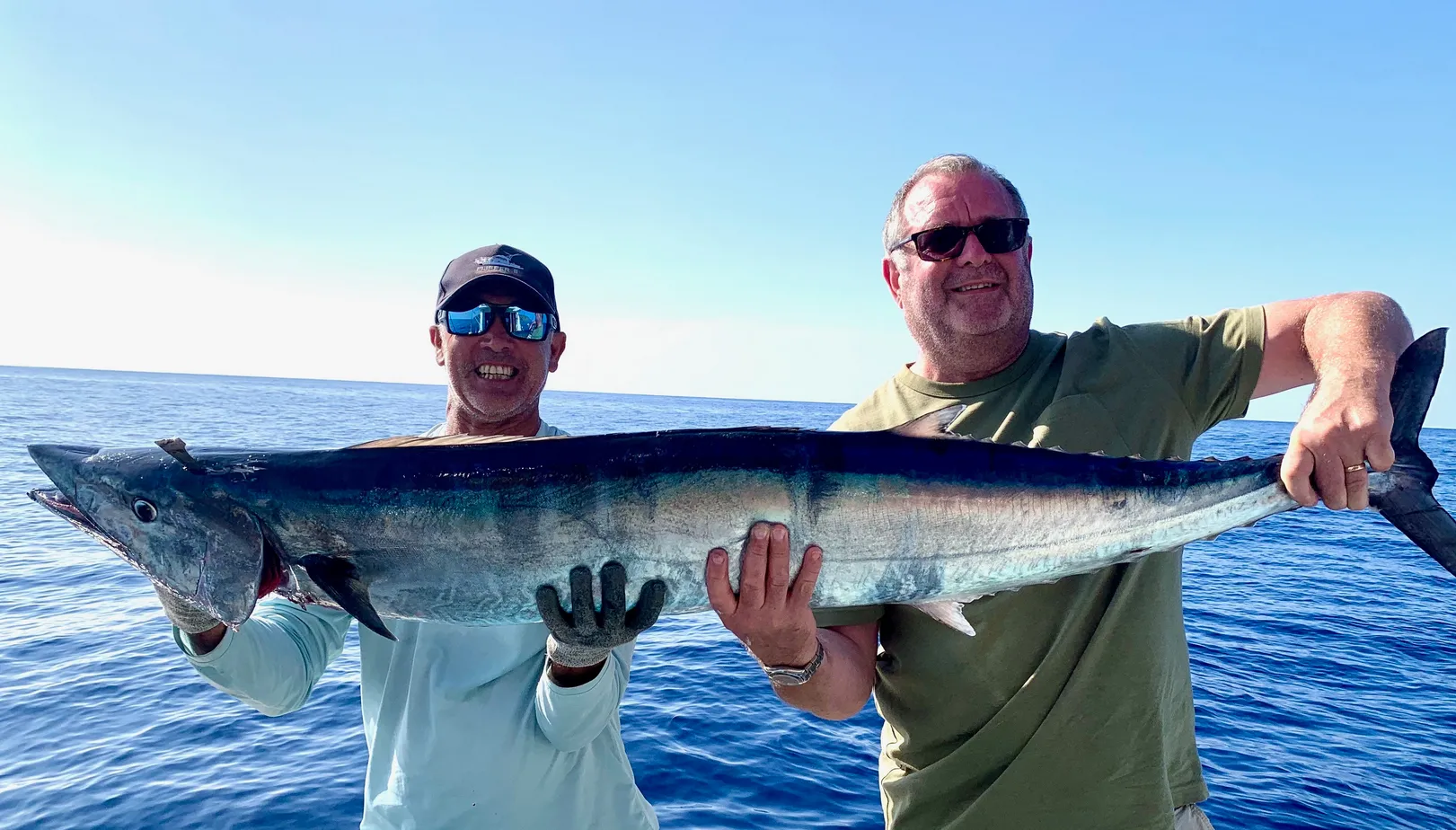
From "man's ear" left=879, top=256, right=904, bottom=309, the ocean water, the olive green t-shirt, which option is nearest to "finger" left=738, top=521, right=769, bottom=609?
the olive green t-shirt

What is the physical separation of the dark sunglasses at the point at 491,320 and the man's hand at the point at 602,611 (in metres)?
1.61

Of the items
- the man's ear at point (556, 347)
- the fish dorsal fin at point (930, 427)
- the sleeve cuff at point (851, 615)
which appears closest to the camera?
the fish dorsal fin at point (930, 427)

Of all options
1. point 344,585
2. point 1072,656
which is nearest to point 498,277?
point 344,585

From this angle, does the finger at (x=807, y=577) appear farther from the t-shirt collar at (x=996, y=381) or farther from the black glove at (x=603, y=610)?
the t-shirt collar at (x=996, y=381)

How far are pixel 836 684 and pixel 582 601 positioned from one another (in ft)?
3.81

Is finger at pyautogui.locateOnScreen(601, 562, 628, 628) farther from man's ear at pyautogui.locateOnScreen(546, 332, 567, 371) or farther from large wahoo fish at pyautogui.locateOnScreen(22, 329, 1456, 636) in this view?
man's ear at pyautogui.locateOnScreen(546, 332, 567, 371)

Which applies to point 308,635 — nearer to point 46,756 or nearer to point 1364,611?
point 46,756

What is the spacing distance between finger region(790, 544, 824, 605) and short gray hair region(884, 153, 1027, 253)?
1.72 m

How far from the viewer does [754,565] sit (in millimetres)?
2816

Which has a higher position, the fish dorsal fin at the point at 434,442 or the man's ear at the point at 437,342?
the man's ear at the point at 437,342

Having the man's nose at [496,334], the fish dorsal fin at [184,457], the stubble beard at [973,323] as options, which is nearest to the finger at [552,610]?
the fish dorsal fin at [184,457]

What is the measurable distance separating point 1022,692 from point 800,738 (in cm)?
A: 695

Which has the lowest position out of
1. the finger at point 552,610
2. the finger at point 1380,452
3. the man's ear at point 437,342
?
the finger at point 552,610

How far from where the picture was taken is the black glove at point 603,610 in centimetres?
280
